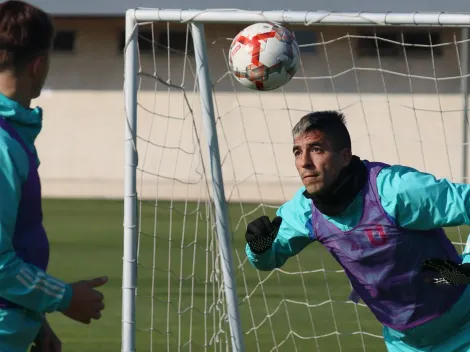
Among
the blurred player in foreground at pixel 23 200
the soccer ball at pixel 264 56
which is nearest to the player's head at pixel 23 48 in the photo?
the blurred player in foreground at pixel 23 200

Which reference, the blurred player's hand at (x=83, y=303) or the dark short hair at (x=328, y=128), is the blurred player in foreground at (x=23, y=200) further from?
the dark short hair at (x=328, y=128)

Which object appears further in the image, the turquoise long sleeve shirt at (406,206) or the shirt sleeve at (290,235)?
the shirt sleeve at (290,235)

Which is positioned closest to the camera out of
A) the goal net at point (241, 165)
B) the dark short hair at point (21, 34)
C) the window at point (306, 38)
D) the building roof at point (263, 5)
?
the dark short hair at point (21, 34)

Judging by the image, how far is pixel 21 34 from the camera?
3.00 meters

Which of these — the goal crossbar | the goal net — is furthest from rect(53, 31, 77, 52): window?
the goal crossbar

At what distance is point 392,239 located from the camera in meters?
4.27

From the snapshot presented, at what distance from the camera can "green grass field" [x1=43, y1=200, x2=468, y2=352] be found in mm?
7039

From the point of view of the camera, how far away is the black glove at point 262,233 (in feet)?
14.7

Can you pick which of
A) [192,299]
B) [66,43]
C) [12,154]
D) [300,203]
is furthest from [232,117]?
[12,154]

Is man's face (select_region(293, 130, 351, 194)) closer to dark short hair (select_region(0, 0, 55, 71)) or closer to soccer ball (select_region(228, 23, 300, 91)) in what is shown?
soccer ball (select_region(228, 23, 300, 91))

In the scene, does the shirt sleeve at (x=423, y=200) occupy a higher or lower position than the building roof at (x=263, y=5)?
lower

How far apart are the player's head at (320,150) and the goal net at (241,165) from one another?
610 millimetres

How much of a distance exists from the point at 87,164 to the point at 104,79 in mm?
1717

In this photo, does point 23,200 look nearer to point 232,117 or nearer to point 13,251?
point 13,251
